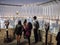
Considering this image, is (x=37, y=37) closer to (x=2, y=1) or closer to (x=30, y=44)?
(x=30, y=44)

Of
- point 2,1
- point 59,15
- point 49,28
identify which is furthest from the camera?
point 2,1

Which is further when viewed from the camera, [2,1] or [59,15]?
[2,1]

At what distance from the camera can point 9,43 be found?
6.97 m

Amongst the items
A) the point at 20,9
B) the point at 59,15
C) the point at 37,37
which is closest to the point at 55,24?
the point at 59,15

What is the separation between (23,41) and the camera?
6.91 m

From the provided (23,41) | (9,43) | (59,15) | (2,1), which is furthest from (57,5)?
(2,1)

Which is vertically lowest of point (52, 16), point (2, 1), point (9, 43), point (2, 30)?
point (9, 43)

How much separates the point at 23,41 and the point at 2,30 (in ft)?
3.45

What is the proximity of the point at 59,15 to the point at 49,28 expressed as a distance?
0.75 meters

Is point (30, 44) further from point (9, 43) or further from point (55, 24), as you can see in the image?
point (55, 24)

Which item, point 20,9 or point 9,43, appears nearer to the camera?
point 9,43

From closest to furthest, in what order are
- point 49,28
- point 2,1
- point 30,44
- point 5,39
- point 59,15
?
point 59,15
point 49,28
point 30,44
point 5,39
point 2,1

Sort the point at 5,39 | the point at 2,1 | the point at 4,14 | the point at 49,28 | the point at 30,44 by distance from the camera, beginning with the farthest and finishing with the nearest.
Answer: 1. the point at 2,1
2. the point at 4,14
3. the point at 5,39
4. the point at 30,44
5. the point at 49,28

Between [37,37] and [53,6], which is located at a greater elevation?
[53,6]
